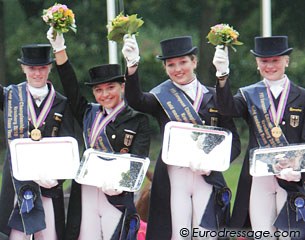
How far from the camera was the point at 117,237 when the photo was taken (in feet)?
20.2

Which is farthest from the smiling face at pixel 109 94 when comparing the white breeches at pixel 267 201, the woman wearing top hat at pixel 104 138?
the white breeches at pixel 267 201

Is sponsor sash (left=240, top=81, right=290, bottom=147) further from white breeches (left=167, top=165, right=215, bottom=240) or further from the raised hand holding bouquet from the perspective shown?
white breeches (left=167, top=165, right=215, bottom=240)

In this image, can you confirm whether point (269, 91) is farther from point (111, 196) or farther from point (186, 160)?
point (111, 196)

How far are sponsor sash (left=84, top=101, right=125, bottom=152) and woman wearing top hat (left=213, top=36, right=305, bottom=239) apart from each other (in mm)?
839

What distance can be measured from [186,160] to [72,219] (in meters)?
0.98

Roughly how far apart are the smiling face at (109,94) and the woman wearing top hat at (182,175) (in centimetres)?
22

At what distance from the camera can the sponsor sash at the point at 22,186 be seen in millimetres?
6102

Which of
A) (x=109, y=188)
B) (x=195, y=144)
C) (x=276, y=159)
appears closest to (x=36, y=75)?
(x=109, y=188)

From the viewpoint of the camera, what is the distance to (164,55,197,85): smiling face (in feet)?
20.5

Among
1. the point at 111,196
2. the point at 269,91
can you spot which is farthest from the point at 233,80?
the point at 111,196

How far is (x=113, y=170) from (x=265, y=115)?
1.18 meters

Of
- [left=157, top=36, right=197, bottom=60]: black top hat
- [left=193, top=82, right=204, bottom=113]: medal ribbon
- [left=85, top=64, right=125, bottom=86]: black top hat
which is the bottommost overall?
[left=193, top=82, right=204, bottom=113]: medal ribbon

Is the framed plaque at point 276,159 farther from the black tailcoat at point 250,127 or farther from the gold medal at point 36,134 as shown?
the gold medal at point 36,134

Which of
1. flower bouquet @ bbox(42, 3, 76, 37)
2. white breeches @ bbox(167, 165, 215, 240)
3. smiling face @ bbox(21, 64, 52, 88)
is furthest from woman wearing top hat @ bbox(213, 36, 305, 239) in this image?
smiling face @ bbox(21, 64, 52, 88)
